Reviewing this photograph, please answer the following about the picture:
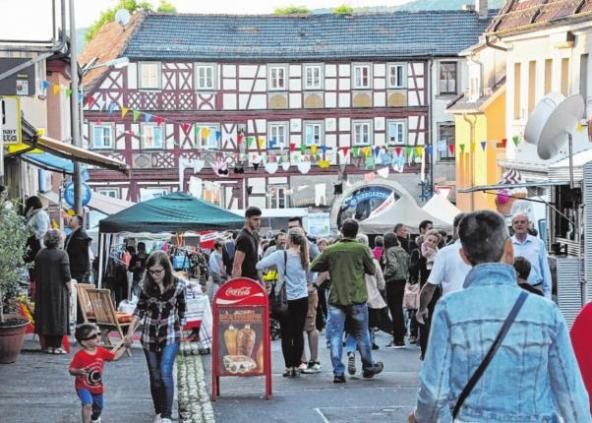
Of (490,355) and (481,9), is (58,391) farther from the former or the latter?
(481,9)

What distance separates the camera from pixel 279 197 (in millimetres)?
66375

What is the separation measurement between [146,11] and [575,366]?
6662 cm

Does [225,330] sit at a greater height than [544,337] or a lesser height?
lesser

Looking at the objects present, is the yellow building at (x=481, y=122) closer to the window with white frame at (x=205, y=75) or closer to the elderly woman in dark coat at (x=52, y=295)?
the window with white frame at (x=205, y=75)

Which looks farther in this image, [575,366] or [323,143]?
[323,143]

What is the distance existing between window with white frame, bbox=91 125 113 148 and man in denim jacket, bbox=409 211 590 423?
196 ft

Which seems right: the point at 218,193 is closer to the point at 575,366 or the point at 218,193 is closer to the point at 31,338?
the point at 31,338

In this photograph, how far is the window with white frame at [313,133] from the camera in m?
66.1

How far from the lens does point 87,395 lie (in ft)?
38.0

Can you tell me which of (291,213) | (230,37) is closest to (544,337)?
(291,213)

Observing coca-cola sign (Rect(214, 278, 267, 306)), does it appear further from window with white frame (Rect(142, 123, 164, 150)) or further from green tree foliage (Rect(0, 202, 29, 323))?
window with white frame (Rect(142, 123, 164, 150))

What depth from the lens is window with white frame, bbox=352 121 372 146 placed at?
6662 cm

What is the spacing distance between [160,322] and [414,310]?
8171mm

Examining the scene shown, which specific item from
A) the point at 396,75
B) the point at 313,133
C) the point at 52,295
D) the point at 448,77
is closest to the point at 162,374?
the point at 52,295
